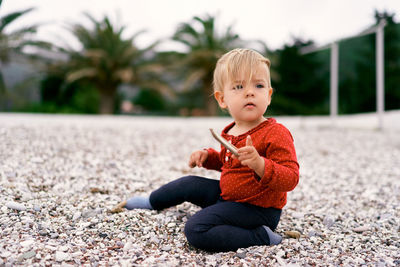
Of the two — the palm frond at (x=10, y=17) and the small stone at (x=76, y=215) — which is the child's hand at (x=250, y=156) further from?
the palm frond at (x=10, y=17)

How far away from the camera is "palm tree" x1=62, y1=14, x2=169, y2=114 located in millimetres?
12492

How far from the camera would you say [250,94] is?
160 centimetres

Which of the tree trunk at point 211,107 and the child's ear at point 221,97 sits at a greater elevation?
the tree trunk at point 211,107

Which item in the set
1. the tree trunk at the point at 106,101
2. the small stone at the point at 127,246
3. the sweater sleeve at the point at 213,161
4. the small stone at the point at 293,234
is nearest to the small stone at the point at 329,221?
the small stone at the point at 293,234

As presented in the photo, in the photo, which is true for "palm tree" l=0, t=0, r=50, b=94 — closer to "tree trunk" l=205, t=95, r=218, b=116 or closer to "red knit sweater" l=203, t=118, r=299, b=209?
"tree trunk" l=205, t=95, r=218, b=116

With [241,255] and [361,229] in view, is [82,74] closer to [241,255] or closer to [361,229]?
[361,229]

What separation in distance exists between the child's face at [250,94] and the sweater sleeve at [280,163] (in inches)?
5.0

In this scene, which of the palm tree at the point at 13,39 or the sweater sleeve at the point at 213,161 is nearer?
the sweater sleeve at the point at 213,161

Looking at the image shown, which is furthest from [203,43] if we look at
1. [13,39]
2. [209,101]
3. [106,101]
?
[13,39]

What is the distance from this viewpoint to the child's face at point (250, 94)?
5.28 ft

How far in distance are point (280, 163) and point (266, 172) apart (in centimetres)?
13

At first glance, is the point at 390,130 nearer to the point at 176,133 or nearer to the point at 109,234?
the point at 176,133

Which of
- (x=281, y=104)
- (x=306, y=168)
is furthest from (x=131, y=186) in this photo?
(x=281, y=104)

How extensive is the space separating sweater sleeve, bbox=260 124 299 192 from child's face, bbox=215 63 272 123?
0.41 feet
